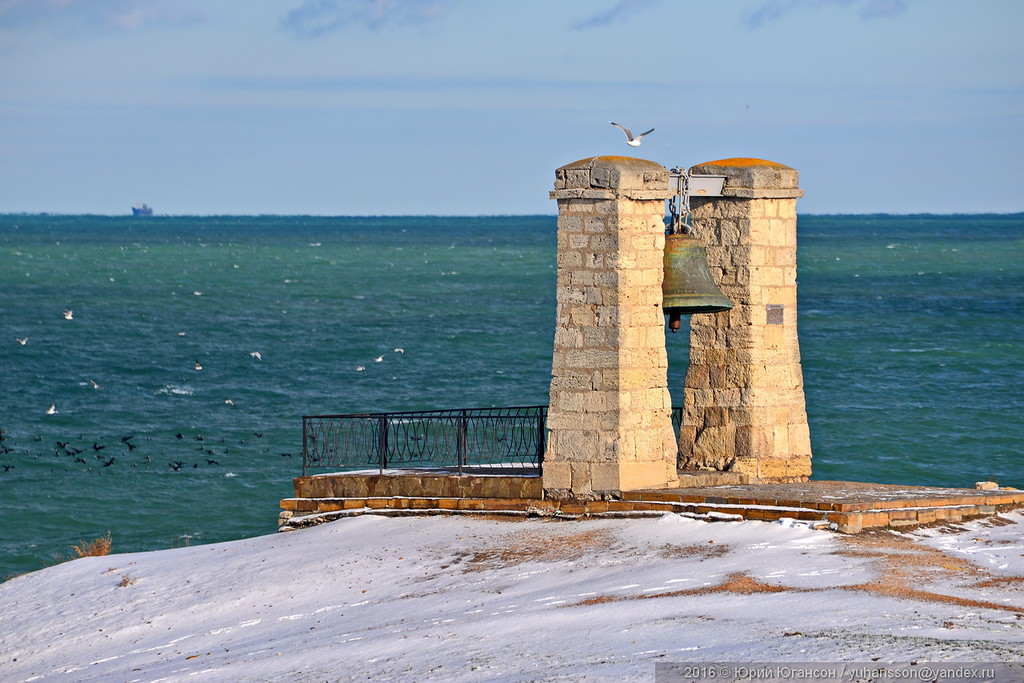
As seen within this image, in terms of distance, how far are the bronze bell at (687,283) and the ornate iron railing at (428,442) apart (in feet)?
6.71

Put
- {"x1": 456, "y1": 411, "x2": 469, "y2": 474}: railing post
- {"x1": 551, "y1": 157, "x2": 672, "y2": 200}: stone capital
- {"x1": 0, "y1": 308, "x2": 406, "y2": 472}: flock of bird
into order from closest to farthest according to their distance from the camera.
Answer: {"x1": 551, "y1": 157, "x2": 672, "y2": 200}: stone capital → {"x1": 456, "y1": 411, "x2": 469, "y2": 474}: railing post → {"x1": 0, "y1": 308, "x2": 406, "y2": 472}: flock of bird

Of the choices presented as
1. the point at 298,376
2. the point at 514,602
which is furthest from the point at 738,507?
the point at 298,376

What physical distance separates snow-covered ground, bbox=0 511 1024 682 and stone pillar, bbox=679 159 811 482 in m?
2.27

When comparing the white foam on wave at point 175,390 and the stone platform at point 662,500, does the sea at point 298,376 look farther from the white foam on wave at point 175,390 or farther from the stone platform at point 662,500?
the stone platform at point 662,500

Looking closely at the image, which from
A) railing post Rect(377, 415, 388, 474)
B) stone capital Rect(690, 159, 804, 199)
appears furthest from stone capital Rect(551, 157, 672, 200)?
railing post Rect(377, 415, 388, 474)

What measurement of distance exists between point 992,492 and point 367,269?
107 m

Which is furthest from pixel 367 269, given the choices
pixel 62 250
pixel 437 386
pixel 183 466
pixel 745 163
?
pixel 745 163

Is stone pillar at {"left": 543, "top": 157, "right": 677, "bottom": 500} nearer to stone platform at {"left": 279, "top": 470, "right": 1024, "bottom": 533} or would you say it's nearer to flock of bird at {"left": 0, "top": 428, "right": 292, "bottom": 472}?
stone platform at {"left": 279, "top": 470, "right": 1024, "bottom": 533}

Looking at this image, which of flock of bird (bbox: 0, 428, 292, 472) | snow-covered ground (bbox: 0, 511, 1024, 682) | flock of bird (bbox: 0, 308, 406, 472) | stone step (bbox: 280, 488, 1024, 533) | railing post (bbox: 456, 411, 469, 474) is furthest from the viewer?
flock of bird (bbox: 0, 428, 292, 472)

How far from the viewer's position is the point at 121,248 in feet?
543

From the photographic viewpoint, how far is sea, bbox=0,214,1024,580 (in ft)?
113

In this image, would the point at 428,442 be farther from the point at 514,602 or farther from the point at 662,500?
the point at 514,602

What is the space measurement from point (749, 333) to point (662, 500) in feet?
8.59

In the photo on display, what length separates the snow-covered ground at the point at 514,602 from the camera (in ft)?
42.7
